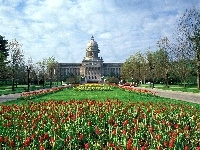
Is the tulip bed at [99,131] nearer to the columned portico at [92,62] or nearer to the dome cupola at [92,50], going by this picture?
the columned portico at [92,62]

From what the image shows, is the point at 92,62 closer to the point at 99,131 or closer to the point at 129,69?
the point at 129,69

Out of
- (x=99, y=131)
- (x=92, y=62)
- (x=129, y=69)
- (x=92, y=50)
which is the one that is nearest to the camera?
(x=99, y=131)

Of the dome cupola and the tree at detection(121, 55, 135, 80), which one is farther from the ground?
the dome cupola

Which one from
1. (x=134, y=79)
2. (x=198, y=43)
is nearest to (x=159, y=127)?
(x=198, y=43)

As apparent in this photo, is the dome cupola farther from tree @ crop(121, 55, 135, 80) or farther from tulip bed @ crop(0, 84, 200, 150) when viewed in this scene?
tulip bed @ crop(0, 84, 200, 150)

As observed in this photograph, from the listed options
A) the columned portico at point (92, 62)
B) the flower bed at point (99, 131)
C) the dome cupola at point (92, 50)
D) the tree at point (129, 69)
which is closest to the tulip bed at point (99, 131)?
the flower bed at point (99, 131)

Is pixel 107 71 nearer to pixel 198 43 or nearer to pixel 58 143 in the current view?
pixel 198 43

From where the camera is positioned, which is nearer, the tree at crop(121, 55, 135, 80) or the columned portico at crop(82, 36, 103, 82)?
the tree at crop(121, 55, 135, 80)

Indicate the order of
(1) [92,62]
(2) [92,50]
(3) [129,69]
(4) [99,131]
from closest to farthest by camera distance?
(4) [99,131], (3) [129,69], (1) [92,62], (2) [92,50]

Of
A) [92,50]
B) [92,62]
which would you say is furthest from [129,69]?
[92,50]

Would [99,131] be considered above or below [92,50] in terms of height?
below

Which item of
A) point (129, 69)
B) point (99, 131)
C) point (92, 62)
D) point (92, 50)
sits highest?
point (92, 50)

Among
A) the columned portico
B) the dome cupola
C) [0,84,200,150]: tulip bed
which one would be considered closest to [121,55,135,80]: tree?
the columned portico

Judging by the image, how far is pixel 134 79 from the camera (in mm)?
81125
